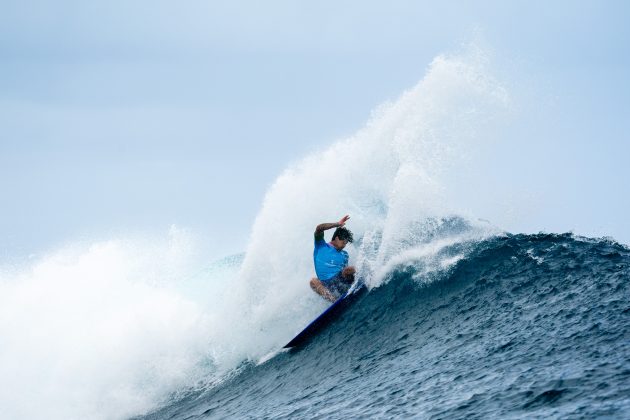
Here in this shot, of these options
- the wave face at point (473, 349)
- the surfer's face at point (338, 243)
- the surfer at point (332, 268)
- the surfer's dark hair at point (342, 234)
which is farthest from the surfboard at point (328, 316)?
the surfer's dark hair at point (342, 234)

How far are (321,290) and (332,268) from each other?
46 cm

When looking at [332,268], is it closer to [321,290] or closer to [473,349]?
[321,290]

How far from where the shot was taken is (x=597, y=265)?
7520mm

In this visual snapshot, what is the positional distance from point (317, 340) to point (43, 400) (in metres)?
5.55

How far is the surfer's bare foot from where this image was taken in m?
9.56

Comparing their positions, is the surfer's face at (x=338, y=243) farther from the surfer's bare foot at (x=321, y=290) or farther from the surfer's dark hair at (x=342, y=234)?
the surfer's bare foot at (x=321, y=290)

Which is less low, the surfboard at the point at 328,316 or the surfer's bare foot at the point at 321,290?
the surfer's bare foot at the point at 321,290

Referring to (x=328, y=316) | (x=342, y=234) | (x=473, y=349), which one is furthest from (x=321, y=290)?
(x=473, y=349)

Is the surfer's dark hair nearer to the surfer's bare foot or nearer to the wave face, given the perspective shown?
the surfer's bare foot

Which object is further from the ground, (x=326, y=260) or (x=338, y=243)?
(x=338, y=243)

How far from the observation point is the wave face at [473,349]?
4301 mm

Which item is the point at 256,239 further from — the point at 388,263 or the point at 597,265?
the point at 597,265

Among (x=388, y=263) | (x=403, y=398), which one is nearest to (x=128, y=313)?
(x=388, y=263)

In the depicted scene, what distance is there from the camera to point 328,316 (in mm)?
9023
